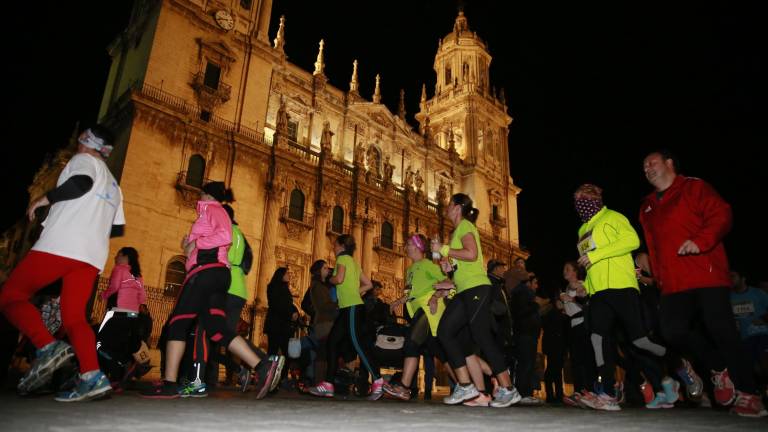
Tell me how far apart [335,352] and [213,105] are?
19.3 meters

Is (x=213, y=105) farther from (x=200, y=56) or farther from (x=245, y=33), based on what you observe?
(x=245, y=33)

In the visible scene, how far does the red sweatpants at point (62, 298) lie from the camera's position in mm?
3510

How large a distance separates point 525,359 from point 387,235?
2181 cm

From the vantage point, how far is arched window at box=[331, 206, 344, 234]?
25797mm

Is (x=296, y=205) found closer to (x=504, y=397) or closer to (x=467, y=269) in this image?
(x=467, y=269)

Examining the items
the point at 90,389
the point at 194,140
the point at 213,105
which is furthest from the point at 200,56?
the point at 90,389

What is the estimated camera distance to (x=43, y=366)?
Answer: 3.49 meters

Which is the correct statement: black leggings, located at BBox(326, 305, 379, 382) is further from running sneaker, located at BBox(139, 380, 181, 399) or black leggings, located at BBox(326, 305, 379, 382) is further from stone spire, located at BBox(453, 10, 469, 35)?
stone spire, located at BBox(453, 10, 469, 35)

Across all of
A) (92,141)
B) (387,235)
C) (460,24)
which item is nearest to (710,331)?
(92,141)

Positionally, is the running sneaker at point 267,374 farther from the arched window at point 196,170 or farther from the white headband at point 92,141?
the arched window at point 196,170

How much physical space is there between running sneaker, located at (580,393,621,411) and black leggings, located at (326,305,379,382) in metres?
2.83

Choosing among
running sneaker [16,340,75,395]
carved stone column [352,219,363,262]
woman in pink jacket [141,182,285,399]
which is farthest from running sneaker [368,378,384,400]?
carved stone column [352,219,363,262]

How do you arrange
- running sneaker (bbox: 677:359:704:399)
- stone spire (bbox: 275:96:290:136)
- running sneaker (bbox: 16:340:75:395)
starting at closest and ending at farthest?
running sneaker (bbox: 16:340:75:395)
running sneaker (bbox: 677:359:704:399)
stone spire (bbox: 275:96:290:136)

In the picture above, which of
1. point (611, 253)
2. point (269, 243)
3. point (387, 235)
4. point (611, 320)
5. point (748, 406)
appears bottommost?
point (748, 406)
